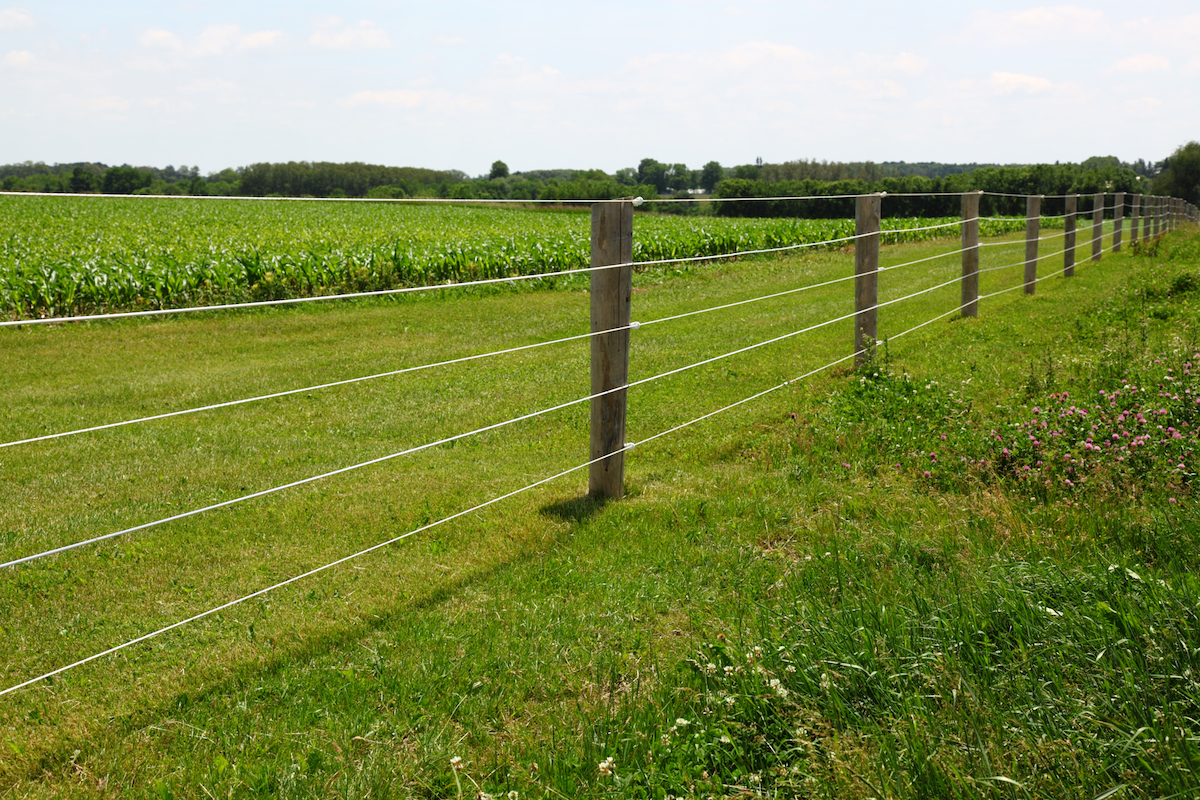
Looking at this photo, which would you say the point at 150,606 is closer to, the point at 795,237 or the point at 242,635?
the point at 242,635

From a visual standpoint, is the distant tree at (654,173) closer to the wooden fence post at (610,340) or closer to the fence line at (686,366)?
the fence line at (686,366)

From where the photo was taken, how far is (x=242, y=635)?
3920 millimetres

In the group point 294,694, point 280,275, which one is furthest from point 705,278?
point 294,694

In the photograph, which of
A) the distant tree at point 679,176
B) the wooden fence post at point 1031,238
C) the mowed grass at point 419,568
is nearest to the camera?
the mowed grass at point 419,568

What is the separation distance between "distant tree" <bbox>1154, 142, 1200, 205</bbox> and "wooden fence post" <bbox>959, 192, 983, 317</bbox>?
9090 centimetres

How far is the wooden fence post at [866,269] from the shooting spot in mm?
8094

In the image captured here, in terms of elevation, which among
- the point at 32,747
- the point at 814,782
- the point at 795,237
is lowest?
the point at 32,747

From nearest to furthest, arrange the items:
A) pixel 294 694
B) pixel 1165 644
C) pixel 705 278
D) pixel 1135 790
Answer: pixel 1135 790
pixel 1165 644
pixel 294 694
pixel 705 278

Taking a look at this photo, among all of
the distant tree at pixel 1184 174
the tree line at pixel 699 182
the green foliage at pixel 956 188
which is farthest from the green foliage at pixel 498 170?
the distant tree at pixel 1184 174

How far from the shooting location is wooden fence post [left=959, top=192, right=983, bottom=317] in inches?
432

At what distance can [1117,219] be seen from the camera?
65.1 ft

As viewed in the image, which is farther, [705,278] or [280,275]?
[705,278]

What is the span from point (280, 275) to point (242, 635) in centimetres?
1385

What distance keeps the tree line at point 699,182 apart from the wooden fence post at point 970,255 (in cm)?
3053
